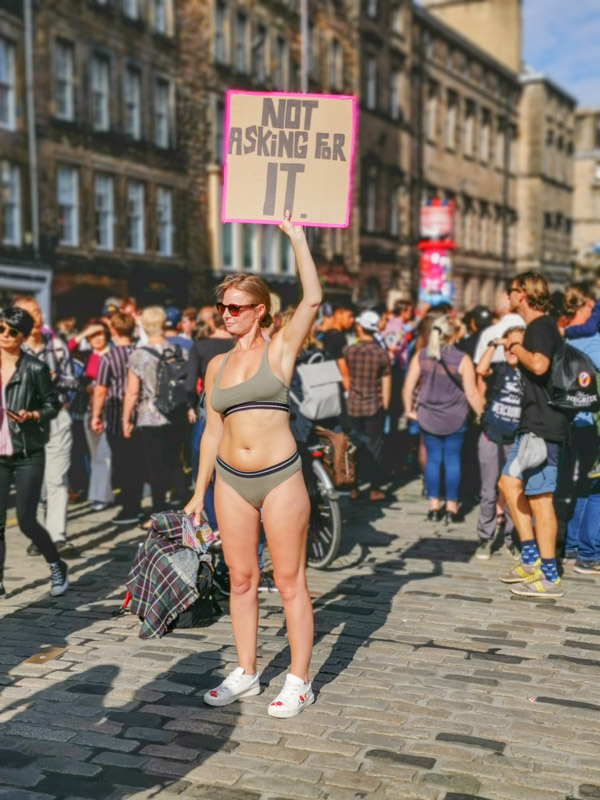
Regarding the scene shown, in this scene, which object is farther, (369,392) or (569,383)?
(369,392)

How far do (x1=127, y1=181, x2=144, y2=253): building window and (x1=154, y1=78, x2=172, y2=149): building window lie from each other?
1.51 m

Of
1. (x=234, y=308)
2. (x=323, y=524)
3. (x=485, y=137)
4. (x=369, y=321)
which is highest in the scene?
(x=485, y=137)

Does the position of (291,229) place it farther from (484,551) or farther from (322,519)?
(484,551)

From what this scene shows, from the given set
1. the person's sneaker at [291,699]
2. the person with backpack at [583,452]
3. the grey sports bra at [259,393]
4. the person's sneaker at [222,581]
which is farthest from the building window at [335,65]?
the person's sneaker at [291,699]

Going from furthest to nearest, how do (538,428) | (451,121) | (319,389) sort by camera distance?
1. (451,121)
2. (319,389)
3. (538,428)

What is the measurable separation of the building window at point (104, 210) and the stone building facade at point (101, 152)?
0.03m

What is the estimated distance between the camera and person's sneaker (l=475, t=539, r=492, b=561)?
7.85 meters

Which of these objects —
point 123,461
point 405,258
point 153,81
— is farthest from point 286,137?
point 405,258

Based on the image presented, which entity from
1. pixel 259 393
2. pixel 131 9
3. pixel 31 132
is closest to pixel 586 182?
pixel 131 9

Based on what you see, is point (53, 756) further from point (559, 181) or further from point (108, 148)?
point (559, 181)

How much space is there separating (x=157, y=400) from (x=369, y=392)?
8.73ft

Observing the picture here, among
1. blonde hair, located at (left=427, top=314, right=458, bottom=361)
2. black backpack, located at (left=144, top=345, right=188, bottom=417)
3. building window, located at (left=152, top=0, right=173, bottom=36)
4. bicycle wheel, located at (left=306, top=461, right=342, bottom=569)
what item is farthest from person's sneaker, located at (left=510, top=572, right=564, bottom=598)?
building window, located at (left=152, top=0, right=173, bottom=36)

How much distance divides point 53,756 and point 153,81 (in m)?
25.4

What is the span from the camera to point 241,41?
31312 mm
